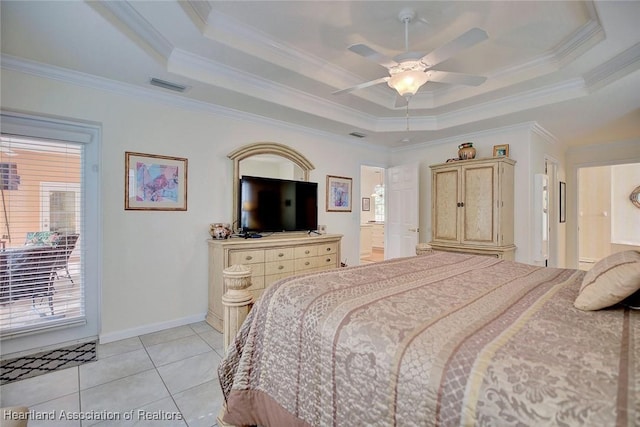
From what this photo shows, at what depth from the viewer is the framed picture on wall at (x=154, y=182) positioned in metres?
2.90

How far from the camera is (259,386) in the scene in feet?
4.48

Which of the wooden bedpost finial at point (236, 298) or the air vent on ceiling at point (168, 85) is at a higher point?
the air vent on ceiling at point (168, 85)

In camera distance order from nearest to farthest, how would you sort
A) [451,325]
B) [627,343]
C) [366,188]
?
[627,343], [451,325], [366,188]

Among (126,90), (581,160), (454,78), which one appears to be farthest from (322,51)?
(581,160)

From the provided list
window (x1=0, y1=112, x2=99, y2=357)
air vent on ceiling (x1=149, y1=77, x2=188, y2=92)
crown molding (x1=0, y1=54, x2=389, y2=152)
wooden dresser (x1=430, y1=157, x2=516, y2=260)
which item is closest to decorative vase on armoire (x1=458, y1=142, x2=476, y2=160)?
wooden dresser (x1=430, y1=157, x2=516, y2=260)

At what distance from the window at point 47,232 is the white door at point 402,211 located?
13.8ft

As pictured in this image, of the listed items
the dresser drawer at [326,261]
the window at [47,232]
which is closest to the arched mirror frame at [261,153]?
the dresser drawer at [326,261]

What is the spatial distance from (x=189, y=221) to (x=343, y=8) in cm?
256

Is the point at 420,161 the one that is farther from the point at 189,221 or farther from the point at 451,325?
the point at 451,325

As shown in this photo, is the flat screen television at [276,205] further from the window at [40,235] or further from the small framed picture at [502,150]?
the small framed picture at [502,150]

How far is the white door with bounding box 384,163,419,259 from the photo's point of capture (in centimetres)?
486

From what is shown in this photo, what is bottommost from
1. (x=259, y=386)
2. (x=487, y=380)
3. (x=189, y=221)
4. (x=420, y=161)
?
(x=259, y=386)

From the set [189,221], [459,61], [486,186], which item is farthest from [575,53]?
[189,221]

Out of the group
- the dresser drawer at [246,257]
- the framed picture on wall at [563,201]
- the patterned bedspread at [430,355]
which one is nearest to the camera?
the patterned bedspread at [430,355]
